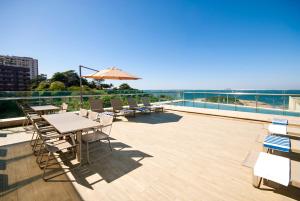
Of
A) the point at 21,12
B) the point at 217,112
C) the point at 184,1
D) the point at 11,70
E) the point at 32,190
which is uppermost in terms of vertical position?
the point at 11,70

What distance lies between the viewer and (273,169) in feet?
6.33

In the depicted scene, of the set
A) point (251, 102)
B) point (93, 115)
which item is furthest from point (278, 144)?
point (251, 102)

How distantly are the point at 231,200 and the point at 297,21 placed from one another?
14069mm

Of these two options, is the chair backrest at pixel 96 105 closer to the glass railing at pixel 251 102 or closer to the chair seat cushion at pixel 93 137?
the chair seat cushion at pixel 93 137

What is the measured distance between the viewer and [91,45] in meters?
12.2

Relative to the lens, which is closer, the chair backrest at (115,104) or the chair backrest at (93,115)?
the chair backrest at (93,115)

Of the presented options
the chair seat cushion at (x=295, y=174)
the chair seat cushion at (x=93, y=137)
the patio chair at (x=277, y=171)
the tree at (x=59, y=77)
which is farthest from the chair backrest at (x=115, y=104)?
the tree at (x=59, y=77)

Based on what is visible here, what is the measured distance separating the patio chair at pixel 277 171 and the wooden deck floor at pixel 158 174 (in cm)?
33

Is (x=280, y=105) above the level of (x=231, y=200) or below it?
above

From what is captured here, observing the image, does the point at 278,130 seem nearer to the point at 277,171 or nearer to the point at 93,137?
the point at 277,171

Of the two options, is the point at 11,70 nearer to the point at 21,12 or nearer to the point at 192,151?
the point at 21,12

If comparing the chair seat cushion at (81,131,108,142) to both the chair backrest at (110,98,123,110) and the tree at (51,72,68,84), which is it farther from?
the tree at (51,72,68,84)

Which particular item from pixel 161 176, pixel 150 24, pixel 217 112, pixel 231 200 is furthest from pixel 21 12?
pixel 217 112

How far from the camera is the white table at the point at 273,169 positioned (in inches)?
68.7
